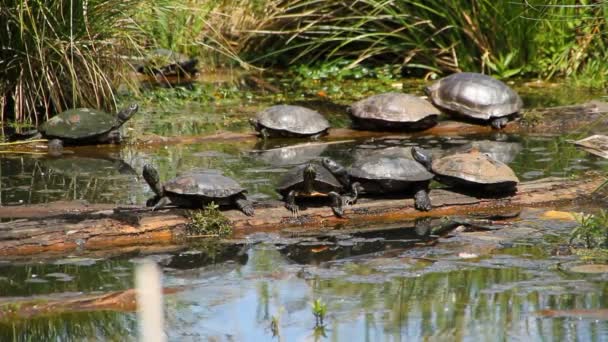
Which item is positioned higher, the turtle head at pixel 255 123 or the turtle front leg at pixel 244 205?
the turtle head at pixel 255 123

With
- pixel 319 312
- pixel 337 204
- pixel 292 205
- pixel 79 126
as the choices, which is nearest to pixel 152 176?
pixel 292 205

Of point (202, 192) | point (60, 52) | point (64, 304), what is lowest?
point (64, 304)

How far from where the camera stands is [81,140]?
27.9 ft

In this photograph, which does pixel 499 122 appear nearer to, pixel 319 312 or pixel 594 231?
pixel 594 231

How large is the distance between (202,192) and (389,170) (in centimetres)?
118

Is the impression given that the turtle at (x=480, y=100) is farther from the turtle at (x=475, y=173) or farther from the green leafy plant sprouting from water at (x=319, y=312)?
the green leafy plant sprouting from water at (x=319, y=312)

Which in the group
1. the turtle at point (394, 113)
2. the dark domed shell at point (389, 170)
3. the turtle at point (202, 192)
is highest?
the turtle at point (394, 113)

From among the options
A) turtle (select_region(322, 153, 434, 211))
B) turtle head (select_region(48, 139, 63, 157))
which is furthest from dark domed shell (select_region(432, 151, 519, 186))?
turtle head (select_region(48, 139, 63, 157))

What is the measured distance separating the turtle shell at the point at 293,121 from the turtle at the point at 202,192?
297cm

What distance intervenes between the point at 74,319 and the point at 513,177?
3008mm

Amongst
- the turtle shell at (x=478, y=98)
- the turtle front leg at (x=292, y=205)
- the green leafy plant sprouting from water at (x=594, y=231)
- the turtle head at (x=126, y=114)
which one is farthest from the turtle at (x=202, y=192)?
the turtle shell at (x=478, y=98)

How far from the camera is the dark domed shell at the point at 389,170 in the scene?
5953 millimetres

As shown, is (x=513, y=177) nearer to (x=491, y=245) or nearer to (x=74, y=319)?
(x=491, y=245)

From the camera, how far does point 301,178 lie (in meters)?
5.73
